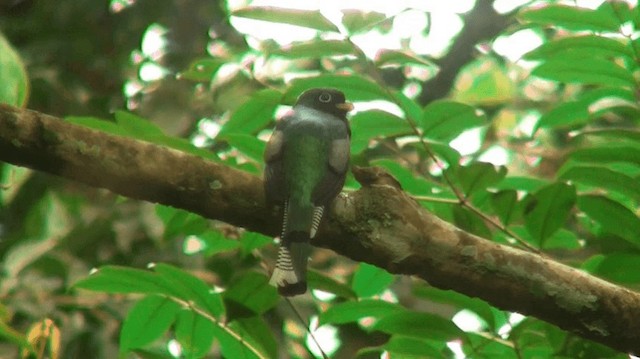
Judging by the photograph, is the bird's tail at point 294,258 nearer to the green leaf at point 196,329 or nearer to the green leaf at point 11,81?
the green leaf at point 196,329

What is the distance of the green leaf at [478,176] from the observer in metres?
→ 2.41

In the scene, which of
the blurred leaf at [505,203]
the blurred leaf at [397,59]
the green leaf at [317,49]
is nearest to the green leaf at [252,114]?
the green leaf at [317,49]

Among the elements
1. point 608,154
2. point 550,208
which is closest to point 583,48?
point 608,154

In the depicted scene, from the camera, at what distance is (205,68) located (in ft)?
8.59

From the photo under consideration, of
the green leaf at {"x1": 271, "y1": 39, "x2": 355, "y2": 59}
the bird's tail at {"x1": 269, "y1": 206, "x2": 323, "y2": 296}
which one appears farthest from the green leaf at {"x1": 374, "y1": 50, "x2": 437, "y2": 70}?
the bird's tail at {"x1": 269, "y1": 206, "x2": 323, "y2": 296}

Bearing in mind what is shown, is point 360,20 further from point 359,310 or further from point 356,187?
point 359,310

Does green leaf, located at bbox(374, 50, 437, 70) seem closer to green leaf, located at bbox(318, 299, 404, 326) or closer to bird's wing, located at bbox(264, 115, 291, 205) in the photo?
bird's wing, located at bbox(264, 115, 291, 205)

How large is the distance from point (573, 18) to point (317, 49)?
63cm

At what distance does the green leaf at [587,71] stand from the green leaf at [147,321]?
109 cm

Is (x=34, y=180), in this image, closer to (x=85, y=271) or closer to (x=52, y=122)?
(x=85, y=271)

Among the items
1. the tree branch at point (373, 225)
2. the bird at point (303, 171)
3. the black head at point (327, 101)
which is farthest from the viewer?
the black head at point (327, 101)

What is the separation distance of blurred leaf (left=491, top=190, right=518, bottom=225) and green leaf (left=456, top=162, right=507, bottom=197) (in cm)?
5

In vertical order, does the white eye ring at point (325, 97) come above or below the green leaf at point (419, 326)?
above

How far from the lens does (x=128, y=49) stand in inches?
199
